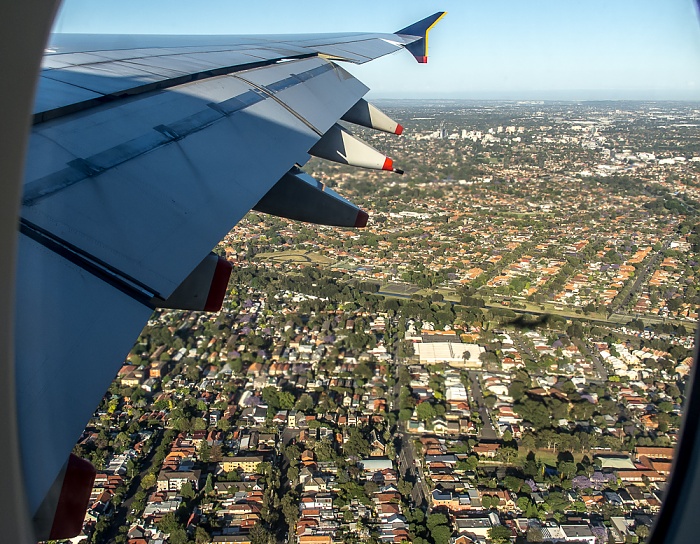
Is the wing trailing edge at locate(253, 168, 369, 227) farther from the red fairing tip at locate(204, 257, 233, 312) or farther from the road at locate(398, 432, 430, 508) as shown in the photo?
the road at locate(398, 432, 430, 508)

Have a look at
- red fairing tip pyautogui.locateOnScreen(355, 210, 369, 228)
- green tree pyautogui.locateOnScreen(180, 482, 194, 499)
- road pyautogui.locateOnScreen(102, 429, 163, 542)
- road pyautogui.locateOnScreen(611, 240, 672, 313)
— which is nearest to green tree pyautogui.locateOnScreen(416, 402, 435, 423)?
green tree pyautogui.locateOnScreen(180, 482, 194, 499)

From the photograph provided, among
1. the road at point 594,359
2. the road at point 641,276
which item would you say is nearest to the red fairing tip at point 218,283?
the road at point 594,359

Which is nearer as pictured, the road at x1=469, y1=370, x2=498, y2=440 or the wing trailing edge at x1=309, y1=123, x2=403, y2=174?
the wing trailing edge at x1=309, y1=123, x2=403, y2=174

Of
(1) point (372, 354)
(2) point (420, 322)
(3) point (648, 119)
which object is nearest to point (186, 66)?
(1) point (372, 354)

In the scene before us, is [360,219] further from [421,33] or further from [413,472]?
[413,472]

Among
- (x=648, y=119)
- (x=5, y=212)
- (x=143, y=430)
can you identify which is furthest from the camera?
(x=648, y=119)

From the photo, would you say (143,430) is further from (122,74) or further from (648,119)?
(648,119)

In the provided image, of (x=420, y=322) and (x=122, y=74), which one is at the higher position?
(x=122, y=74)

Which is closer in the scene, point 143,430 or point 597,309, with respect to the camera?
point 143,430
